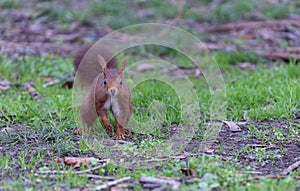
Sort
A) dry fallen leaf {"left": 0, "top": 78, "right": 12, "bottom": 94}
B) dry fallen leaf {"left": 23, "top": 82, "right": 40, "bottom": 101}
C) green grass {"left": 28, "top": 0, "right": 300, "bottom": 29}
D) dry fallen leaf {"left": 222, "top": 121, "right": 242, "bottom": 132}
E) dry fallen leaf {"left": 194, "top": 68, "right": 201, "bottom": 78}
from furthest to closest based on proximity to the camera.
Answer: green grass {"left": 28, "top": 0, "right": 300, "bottom": 29}, dry fallen leaf {"left": 194, "top": 68, "right": 201, "bottom": 78}, dry fallen leaf {"left": 0, "top": 78, "right": 12, "bottom": 94}, dry fallen leaf {"left": 23, "top": 82, "right": 40, "bottom": 101}, dry fallen leaf {"left": 222, "top": 121, "right": 242, "bottom": 132}

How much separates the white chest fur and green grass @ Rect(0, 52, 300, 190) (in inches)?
13.1

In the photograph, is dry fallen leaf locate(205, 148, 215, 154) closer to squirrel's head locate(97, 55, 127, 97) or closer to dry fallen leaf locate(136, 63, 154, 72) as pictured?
squirrel's head locate(97, 55, 127, 97)

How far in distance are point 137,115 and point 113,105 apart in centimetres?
58

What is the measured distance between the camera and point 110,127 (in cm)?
447

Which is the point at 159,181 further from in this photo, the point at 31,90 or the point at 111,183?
the point at 31,90

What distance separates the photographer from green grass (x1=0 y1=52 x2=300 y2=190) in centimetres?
344

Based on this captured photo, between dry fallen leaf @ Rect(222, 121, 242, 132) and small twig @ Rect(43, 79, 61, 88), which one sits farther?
small twig @ Rect(43, 79, 61, 88)

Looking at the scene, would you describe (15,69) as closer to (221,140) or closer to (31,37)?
(31,37)

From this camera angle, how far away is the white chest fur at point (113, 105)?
434 cm

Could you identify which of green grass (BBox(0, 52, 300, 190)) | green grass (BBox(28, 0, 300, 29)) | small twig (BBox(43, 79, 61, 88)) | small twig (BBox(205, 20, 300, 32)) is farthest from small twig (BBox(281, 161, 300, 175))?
green grass (BBox(28, 0, 300, 29))

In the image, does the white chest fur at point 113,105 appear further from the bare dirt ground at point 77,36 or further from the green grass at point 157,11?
the green grass at point 157,11

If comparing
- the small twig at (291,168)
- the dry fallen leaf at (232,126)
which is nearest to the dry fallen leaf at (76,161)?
the small twig at (291,168)

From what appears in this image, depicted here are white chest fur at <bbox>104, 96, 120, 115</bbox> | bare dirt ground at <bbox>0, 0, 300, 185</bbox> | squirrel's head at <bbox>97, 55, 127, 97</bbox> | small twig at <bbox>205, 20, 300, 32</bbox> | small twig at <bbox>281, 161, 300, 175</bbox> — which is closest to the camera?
small twig at <bbox>281, 161, 300, 175</bbox>

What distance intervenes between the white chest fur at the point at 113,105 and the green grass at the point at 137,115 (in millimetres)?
332
